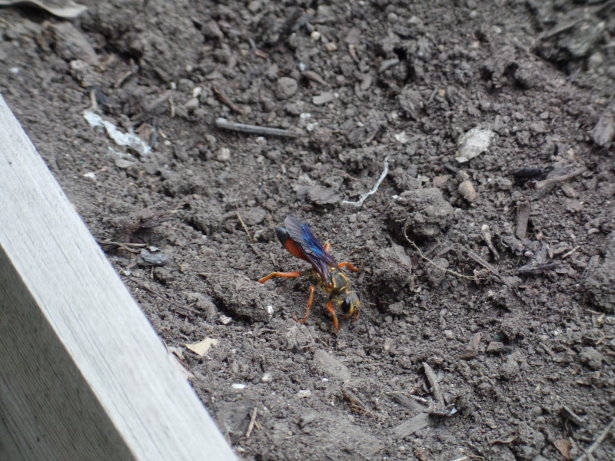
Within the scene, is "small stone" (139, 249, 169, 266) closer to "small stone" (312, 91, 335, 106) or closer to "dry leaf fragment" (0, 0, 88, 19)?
"small stone" (312, 91, 335, 106)

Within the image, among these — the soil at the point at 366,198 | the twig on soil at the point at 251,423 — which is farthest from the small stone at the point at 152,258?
the twig on soil at the point at 251,423

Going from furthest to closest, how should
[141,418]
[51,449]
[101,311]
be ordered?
[51,449], [101,311], [141,418]

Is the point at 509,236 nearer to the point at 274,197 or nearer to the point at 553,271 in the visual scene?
the point at 553,271

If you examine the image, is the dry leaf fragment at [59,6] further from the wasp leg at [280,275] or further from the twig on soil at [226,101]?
the wasp leg at [280,275]

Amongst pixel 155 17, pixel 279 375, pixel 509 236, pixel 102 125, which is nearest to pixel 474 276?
pixel 509 236

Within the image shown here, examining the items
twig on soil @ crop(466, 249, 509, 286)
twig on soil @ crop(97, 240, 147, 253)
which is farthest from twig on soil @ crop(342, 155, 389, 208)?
twig on soil @ crop(97, 240, 147, 253)

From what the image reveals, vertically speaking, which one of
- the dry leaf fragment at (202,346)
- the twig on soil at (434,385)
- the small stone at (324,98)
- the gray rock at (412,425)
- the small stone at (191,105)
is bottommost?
the dry leaf fragment at (202,346)

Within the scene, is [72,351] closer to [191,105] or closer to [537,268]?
[537,268]
